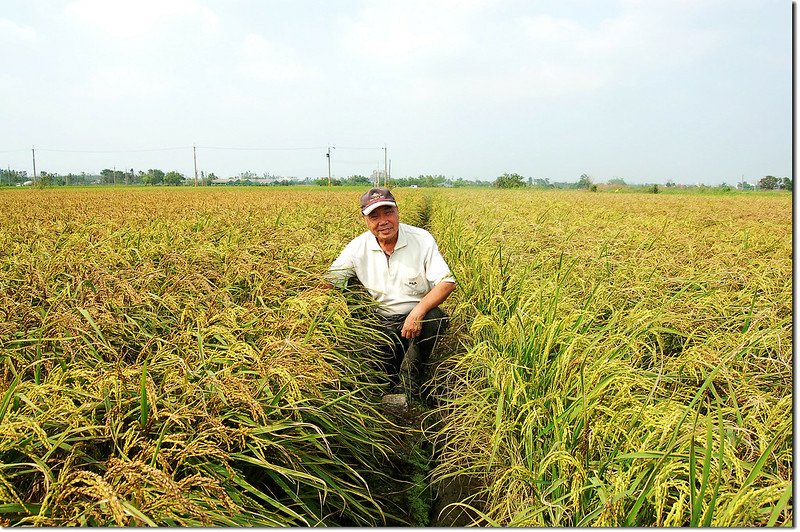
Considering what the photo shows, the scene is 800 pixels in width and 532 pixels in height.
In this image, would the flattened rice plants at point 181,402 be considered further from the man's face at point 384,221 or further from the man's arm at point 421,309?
the man's face at point 384,221

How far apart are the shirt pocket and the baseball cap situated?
0.51m

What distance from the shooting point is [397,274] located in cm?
327

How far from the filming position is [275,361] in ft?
5.78

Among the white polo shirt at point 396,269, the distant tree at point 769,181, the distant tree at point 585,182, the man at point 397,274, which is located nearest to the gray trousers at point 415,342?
the man at point 397,274

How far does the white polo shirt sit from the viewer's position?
3248 mm

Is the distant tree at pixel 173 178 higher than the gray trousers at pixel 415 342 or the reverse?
higher

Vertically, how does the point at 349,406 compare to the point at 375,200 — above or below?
below

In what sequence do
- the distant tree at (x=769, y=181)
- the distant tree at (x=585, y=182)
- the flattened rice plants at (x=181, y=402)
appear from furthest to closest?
the distant tree at (x=585, y=182) < the distant tree at (x=769, y=181) < the flattened rice plants at (x=181, y=402)

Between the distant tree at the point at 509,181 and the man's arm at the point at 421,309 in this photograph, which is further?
the distant tree at the point at 509,181

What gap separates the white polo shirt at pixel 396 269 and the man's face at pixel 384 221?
104 mm

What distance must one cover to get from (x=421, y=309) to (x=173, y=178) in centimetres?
6855

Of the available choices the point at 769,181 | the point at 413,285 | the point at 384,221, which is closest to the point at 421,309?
the point at 413,285

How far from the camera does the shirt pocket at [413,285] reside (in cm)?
326

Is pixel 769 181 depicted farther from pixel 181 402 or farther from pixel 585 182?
pixel 585 182
